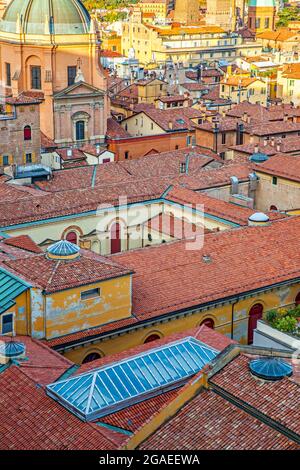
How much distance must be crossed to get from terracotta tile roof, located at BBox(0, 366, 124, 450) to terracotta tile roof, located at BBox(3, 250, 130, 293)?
4.72 metres

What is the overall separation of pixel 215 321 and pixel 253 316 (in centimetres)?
194

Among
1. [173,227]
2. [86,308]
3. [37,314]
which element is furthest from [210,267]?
[173,227]

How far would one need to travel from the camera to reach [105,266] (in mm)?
26656

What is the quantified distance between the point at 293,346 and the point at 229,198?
2003 centimetres

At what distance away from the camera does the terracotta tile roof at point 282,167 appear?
141 ft

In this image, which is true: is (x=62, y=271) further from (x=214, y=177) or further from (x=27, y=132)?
(x=27, y=132)

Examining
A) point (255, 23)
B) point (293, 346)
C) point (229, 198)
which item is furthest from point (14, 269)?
point (255, 23)

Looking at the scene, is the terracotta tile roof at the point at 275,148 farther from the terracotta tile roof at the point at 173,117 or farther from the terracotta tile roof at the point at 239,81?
the terracotta tile roof at the point at 239,81

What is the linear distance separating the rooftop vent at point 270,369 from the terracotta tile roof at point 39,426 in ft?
11.9

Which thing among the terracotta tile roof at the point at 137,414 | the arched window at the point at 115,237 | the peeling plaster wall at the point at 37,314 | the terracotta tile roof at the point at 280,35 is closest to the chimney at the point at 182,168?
the arched window at the point at 115,237

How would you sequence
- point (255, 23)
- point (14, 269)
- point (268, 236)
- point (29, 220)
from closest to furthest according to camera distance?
point (14, 269), point (268, 236), point (29, 220), point (255, 23)

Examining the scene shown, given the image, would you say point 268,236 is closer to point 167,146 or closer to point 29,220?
point 29,220

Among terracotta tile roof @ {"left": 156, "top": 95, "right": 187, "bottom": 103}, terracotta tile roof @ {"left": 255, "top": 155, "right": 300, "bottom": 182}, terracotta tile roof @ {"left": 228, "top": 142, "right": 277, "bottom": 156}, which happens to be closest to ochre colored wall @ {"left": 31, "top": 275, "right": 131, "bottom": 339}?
terracotta tile roof @ {"left": 255, "top": 155, "right": 300, "bottom": 182}

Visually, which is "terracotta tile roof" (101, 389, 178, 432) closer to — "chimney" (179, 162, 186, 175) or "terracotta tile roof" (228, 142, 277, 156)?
"chimney" (179, 162, 186, 175)
